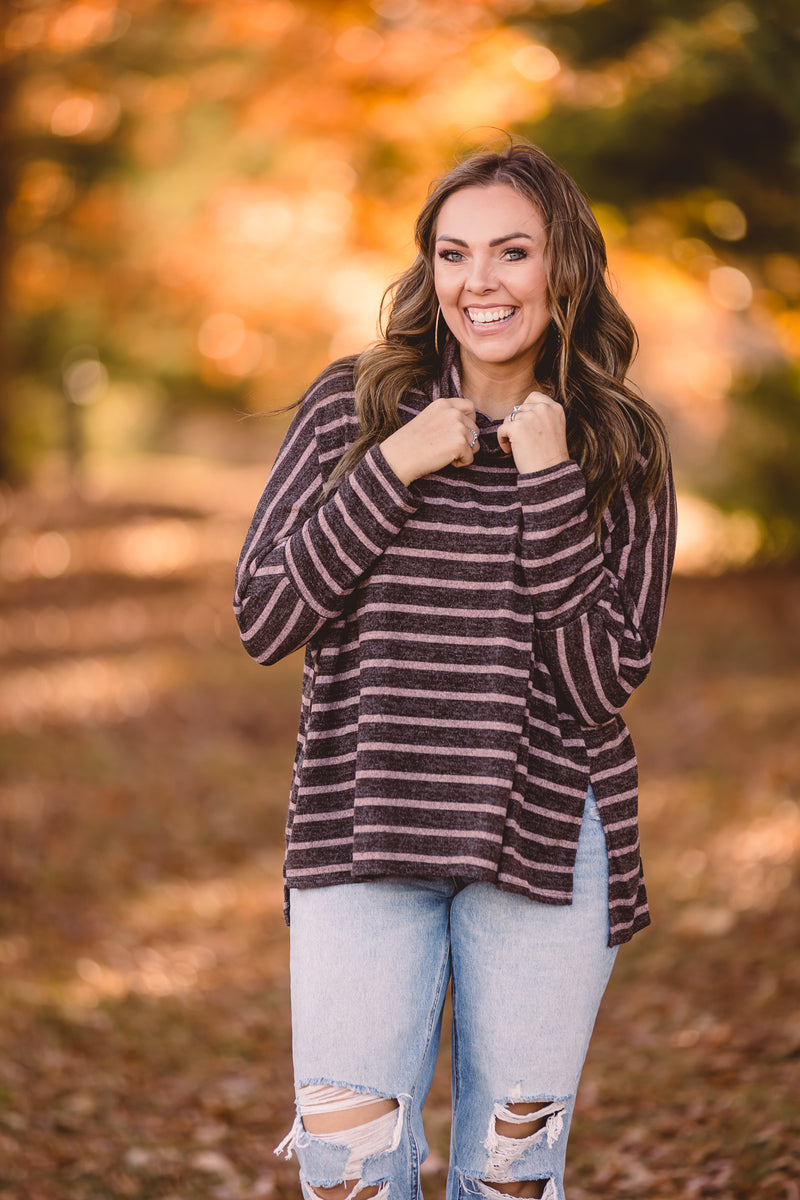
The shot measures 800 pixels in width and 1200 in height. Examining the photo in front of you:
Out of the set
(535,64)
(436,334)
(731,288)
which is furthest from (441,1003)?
(535,64)

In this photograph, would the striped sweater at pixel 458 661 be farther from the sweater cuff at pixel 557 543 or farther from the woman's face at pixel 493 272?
the woman's face at pixel 493 272

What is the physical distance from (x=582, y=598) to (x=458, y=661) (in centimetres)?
24

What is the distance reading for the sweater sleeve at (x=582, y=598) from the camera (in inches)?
89.5

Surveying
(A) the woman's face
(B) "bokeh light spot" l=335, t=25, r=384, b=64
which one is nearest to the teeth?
(A) the woman's face

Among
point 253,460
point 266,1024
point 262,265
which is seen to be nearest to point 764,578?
point 262,265

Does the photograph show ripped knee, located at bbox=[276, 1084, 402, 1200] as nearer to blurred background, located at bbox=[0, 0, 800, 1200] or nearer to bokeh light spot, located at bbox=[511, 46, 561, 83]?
blurred background, located at bbox=[0, 0, 800, 1200]

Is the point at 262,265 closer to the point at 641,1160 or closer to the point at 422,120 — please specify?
the point at 422,120

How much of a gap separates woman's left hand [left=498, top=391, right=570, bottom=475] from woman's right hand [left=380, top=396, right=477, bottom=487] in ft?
0.22

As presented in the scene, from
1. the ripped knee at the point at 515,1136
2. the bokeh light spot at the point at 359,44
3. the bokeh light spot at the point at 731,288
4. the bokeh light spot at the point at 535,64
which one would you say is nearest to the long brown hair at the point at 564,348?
the ripped knee at the point at 515,1136

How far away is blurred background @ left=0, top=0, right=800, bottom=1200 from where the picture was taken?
4492mm

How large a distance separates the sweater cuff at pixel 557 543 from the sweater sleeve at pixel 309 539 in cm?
21

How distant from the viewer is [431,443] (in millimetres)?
2277

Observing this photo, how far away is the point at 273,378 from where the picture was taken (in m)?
23.3

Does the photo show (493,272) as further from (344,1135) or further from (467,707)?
(344,1135)
